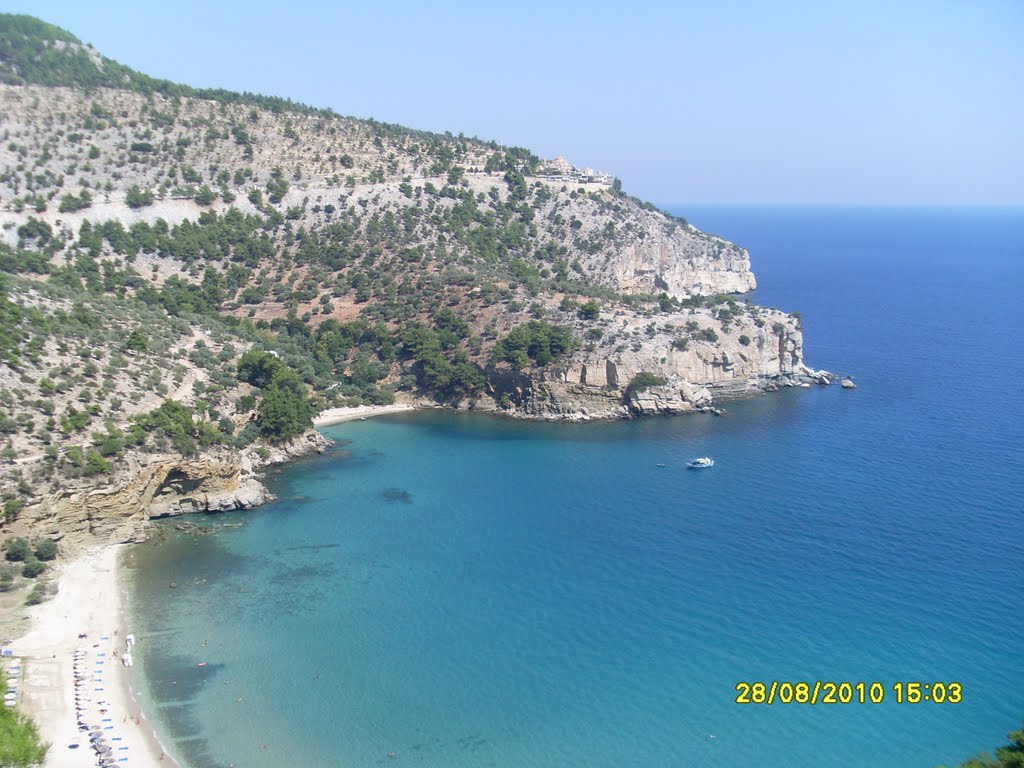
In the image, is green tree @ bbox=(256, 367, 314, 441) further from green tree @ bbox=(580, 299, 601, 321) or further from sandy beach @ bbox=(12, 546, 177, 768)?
green tree @ bbox=(580, 299, 601, 321)

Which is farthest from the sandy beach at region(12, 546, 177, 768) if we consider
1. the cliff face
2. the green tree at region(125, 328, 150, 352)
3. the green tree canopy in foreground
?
the green tree at region(125, 328, 150, 352)

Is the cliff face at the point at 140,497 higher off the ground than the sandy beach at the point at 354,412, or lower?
lower

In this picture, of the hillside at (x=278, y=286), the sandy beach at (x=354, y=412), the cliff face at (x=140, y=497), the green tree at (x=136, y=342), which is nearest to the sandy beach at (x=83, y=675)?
the cliff face at (x=140, y=497)

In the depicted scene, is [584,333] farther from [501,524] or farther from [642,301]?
Result: [501,524]

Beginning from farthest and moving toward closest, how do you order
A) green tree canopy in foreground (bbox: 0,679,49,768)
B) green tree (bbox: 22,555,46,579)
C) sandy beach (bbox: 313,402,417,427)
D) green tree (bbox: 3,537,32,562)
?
1. sandy beach (bbox: 313,402,417,427)
2. green tree (bbox: 3,537,32,562)
3. green tree (bbox: 22,555,46,579)
4. green tree canopy in foreground (bbox: 0,679,49,768)

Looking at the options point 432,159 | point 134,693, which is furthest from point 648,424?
point 432,159

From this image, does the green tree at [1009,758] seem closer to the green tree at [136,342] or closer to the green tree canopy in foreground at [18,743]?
the green tree canopy in foreground at [18,743]

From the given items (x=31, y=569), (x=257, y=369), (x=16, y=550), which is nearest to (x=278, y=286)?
(x=257, y=369)
